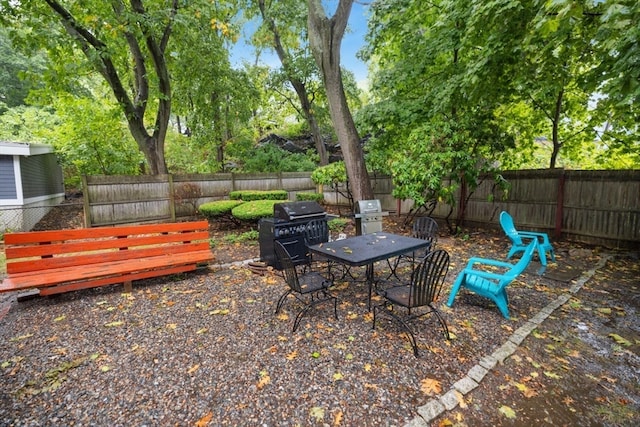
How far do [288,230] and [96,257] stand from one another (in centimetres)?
277

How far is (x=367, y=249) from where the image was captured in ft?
11.1

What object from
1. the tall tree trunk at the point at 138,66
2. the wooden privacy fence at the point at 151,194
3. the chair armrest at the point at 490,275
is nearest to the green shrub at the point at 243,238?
the wooden privacy fence at the point at 151,194

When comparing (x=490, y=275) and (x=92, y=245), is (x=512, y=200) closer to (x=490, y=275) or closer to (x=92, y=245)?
(x=490, y=275)

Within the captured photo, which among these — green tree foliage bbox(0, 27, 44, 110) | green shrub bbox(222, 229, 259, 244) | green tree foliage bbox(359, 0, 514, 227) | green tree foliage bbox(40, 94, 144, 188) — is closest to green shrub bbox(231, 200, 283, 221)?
green shrub bbox(222, 229, 259, 244)

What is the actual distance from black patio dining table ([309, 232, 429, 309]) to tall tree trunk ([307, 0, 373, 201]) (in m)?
3.48

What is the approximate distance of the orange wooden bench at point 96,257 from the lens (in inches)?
140

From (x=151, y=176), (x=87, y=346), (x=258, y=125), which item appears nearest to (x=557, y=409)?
(x=87, y=346)

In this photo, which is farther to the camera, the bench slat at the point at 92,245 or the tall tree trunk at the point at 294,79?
the tall tree trunk at the point at 294,79

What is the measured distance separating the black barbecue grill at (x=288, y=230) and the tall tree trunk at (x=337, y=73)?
2646 millimetres

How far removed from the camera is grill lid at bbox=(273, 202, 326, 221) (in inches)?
185

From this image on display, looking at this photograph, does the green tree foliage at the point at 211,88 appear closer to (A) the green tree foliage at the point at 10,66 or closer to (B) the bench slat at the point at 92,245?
(B) the bench slat at the point at 92,245

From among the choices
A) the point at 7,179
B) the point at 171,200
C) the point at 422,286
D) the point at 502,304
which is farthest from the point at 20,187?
the point at 502,304

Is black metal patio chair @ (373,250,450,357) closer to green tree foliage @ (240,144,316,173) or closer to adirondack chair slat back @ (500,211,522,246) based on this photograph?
adirondack chair slat back @ (500,211,522,246)

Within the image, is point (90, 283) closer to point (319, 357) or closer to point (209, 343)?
point (209, 343)
